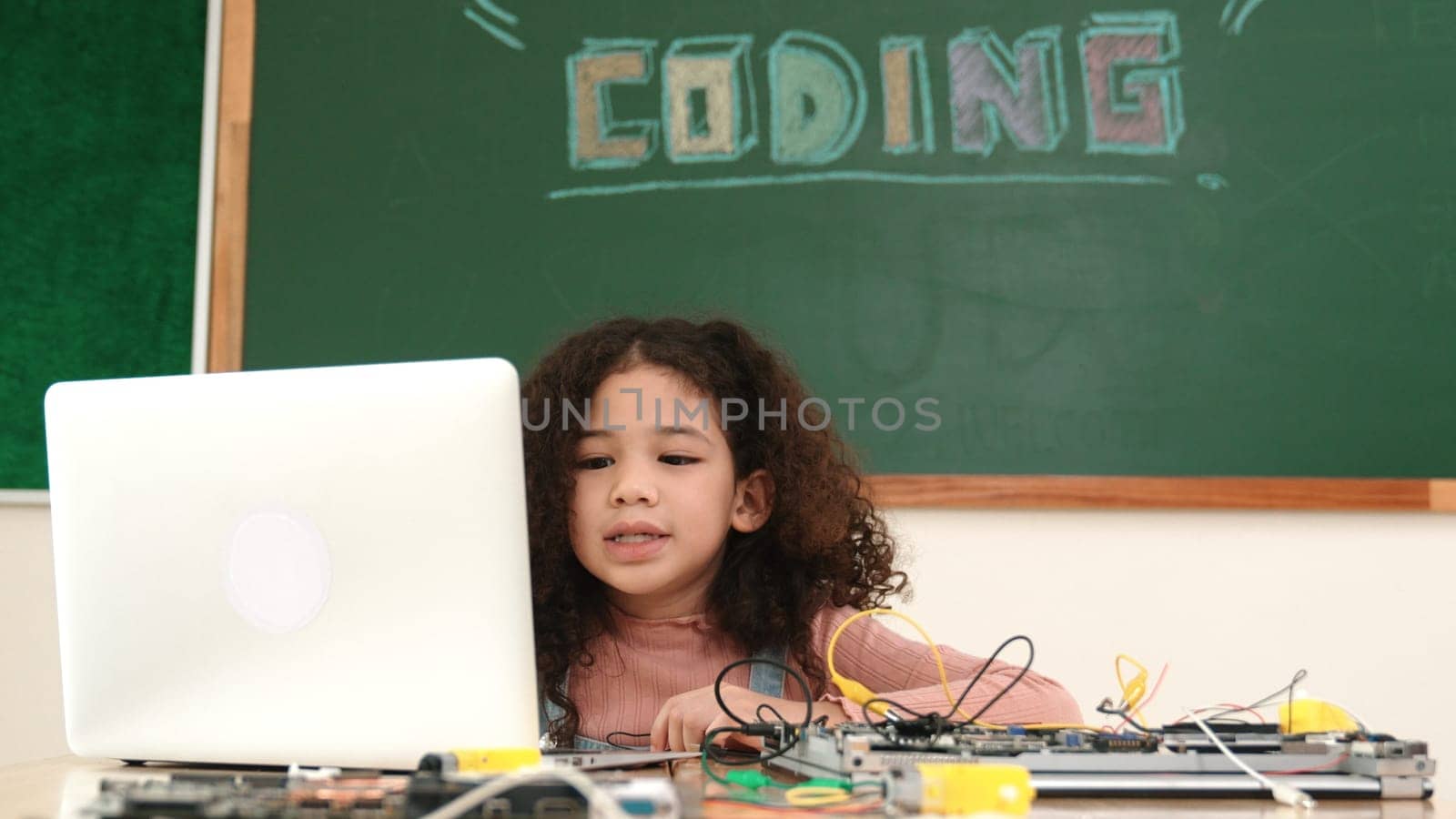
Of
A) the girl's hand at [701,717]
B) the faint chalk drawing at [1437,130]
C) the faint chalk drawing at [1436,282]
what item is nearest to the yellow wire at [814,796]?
the girl's hand at [701,717]

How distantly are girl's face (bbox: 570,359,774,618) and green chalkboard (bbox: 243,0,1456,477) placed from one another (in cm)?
70

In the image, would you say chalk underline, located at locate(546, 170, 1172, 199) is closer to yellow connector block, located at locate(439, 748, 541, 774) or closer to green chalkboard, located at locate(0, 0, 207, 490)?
green chalkboard, located at locate(0, 0, 207, 490)

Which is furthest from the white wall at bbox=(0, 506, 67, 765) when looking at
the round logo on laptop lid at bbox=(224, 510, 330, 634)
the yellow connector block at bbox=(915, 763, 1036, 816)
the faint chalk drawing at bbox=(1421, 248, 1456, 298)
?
the faint chalk drawing at bbox=(1421, 248, 1456, 298)

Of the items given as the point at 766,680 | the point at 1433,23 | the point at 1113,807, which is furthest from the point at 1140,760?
the point at 1433,23

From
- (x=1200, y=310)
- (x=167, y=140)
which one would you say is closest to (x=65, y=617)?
(x=167, y=140)

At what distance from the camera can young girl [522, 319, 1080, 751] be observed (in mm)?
1338

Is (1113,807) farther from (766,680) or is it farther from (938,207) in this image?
(938,207)

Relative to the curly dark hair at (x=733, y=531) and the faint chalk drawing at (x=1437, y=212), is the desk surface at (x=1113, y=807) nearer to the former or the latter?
the curly dark hair at (x=733, y=531)

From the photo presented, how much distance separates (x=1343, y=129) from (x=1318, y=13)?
202 millimetres

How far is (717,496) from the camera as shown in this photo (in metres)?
1.39

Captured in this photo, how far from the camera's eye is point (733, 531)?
149 centimetres

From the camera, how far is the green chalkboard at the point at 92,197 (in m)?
2.24

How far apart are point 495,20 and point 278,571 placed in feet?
5.16

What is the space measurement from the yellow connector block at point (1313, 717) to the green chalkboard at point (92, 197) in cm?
192
